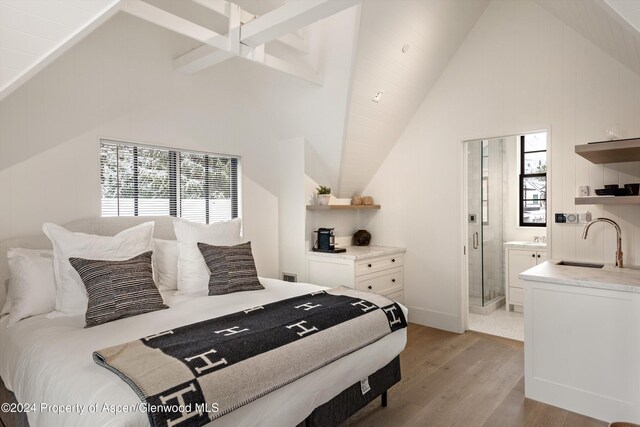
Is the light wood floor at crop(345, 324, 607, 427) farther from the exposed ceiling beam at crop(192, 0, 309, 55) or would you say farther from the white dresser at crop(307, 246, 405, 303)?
the exposed ceiling beam at crop(192, 0, 309, 55)

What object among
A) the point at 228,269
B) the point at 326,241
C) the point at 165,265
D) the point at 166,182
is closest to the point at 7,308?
the point at 165,265

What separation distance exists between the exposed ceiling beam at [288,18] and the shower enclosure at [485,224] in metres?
2.59

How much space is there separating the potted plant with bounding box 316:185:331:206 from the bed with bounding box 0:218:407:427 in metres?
1.64

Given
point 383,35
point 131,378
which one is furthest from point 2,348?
point 383,35

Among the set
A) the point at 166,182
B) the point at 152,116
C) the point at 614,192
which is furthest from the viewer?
the point at 166,182

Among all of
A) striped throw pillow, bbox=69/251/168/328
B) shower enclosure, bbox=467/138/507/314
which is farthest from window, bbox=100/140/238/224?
shower enclosure, bbox=467/138/507/314

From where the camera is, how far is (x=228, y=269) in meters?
2.92

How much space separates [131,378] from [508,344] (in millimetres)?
3431

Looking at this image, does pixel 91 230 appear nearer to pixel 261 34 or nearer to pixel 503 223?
pixel 261 34

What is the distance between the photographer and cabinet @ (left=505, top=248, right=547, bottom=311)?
4.61 m

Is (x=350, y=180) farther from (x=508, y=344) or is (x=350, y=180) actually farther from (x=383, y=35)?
(x=508, y=344)

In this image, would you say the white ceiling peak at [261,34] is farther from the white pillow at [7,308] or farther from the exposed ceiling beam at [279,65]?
the white pillow at [7,308]

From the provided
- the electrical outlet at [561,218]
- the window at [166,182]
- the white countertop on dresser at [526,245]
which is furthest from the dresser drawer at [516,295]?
the window at [166,182]

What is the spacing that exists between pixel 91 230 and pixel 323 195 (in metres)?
2.23
